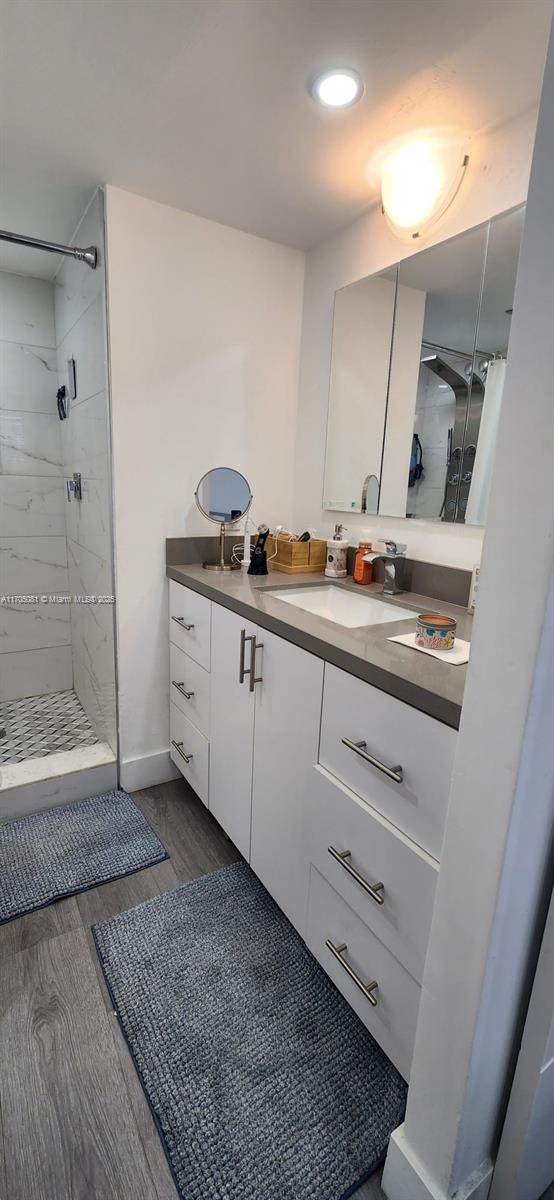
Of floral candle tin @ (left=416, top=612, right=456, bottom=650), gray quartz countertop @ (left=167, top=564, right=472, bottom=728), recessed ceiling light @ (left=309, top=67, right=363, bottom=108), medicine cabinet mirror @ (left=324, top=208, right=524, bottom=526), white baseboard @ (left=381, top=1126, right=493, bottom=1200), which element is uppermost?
recessed ceiling light @ (left=309, top=67, right=363, bottom=108)

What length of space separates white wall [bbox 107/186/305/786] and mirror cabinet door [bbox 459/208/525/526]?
0.86 m

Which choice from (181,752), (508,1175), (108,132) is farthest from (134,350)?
(508,1175)

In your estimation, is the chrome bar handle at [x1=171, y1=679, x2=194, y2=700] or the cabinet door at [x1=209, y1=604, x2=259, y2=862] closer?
the cabinet door at [x1=209, y1=604, x2=259, y2=862]

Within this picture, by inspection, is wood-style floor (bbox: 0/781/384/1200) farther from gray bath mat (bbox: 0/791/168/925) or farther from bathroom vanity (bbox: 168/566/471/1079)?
bathroom vanity (bbox: 168/566/471/1079)

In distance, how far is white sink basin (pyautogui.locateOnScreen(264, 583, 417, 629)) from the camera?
1524 millimetres

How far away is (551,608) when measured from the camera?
1.87 feet

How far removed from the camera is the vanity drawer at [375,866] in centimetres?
88

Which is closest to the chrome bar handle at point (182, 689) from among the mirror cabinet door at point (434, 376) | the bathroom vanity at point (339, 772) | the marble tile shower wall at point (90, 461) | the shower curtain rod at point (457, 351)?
the bathroom vanity at point (339, 772)

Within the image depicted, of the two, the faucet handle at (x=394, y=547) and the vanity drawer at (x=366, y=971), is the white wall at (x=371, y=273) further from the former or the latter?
the vanity drawer at (x=366, y=971)

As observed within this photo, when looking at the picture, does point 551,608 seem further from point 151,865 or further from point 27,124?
point 27,124

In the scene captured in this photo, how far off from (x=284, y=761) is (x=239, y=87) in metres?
1.57

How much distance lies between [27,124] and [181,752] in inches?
75.2

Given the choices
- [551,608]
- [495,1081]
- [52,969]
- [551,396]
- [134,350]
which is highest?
[134,350]

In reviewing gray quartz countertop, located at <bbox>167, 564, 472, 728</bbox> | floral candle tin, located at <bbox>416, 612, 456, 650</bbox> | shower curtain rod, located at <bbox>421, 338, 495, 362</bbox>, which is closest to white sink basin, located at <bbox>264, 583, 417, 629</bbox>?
gray quartz countertop, located at <bbox>167, 564, 472, 728</bbox>
